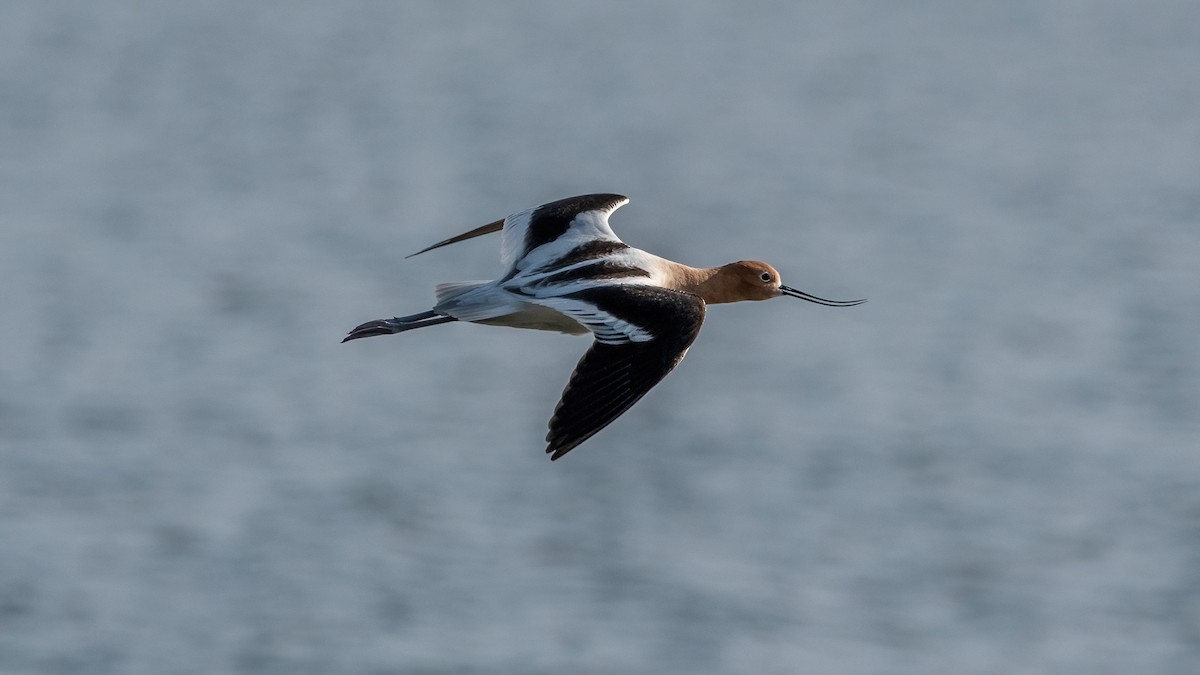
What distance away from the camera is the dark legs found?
741 centimetres

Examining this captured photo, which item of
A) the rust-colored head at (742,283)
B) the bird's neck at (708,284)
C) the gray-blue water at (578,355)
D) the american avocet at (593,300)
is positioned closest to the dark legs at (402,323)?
the american avocet at (593,300)

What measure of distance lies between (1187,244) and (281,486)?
10342 mm

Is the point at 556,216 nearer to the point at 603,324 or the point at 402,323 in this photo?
the point at 402,323

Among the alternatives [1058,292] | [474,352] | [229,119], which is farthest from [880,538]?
[229,119]

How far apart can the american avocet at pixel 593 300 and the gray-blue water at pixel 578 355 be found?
443 cm

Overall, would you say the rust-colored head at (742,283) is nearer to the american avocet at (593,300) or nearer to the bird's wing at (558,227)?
the american avocet at (593,300)

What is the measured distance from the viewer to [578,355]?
15820mm

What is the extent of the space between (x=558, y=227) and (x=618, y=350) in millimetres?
1743

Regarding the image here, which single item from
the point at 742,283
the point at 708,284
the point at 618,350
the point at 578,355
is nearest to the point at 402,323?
the point at 618,350

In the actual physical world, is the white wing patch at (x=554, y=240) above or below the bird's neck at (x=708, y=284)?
above

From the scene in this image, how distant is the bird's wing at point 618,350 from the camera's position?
6.26m

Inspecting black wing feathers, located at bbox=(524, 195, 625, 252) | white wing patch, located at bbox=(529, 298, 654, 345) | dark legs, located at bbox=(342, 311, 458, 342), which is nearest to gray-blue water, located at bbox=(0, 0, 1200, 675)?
black wing feathers, located at bbox=(524, 195, 625, 252)

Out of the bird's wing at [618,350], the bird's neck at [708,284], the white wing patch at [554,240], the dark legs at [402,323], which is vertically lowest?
the bird's wing at [618,350]

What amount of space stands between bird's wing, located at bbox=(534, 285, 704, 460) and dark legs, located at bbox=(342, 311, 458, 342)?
1.88ft
